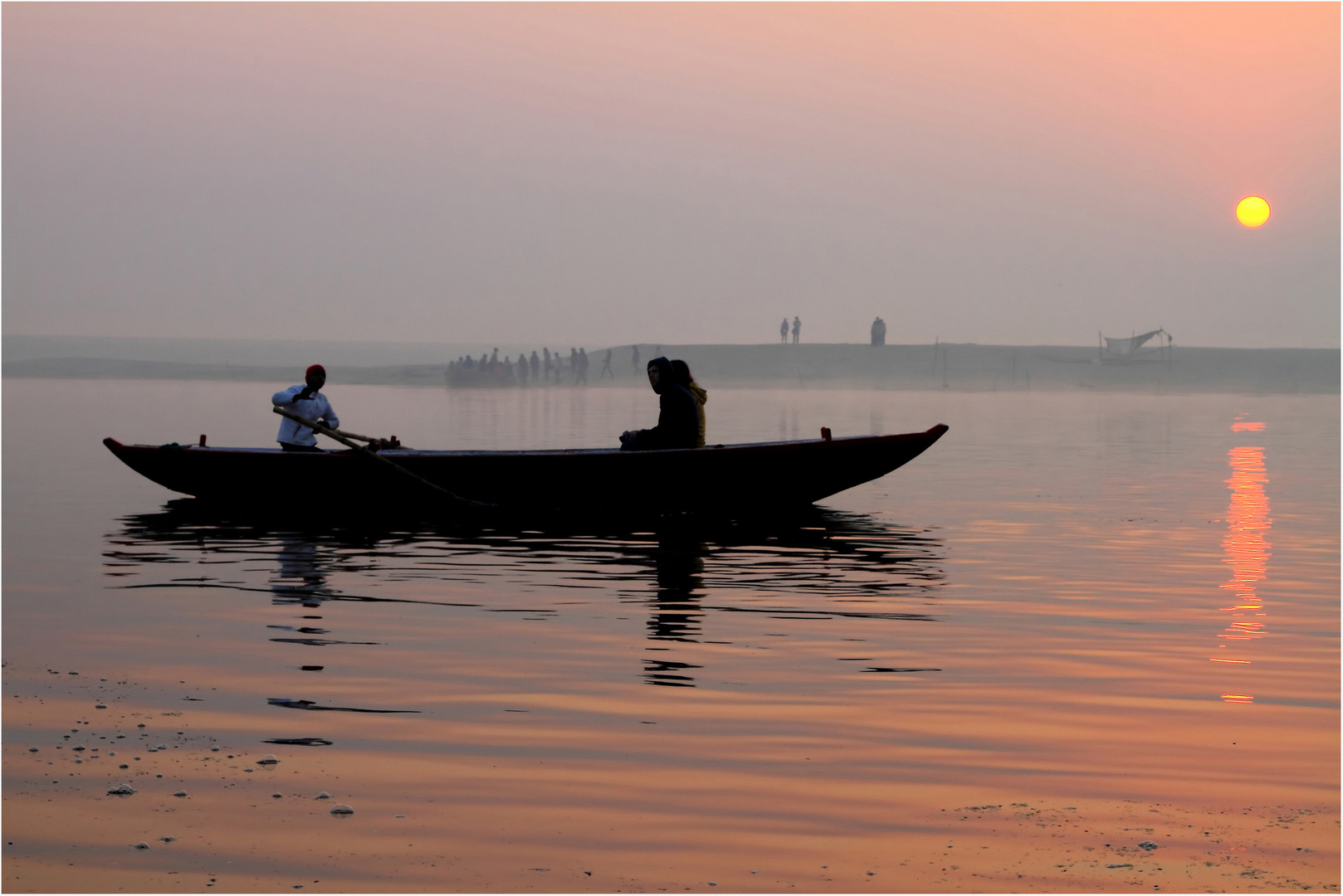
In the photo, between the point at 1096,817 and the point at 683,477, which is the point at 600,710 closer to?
the point at 1096,817

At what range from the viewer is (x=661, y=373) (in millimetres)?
18984

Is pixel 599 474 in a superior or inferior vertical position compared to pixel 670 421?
inferior

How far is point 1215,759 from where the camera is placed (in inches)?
306

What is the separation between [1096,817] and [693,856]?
1.82m

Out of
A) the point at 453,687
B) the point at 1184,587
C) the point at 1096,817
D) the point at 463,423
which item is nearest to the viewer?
the point at 1096,817

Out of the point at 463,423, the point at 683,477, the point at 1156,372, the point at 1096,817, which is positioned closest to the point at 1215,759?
the point at 1096,817

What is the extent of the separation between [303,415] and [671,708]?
12.7m

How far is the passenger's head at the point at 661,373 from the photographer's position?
61.9ft

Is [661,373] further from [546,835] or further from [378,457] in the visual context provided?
[546,835]

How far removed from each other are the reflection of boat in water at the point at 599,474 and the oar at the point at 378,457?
8cm

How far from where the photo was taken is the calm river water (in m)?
6.18

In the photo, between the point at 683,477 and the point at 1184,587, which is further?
the point at 683,477

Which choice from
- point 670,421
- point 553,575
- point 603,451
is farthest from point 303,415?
point 553,575

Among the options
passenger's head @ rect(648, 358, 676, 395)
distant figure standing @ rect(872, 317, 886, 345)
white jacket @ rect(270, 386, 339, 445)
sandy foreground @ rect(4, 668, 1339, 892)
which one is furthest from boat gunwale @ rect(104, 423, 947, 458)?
distant figure standing @ rect(872, 317, 886, 345)
